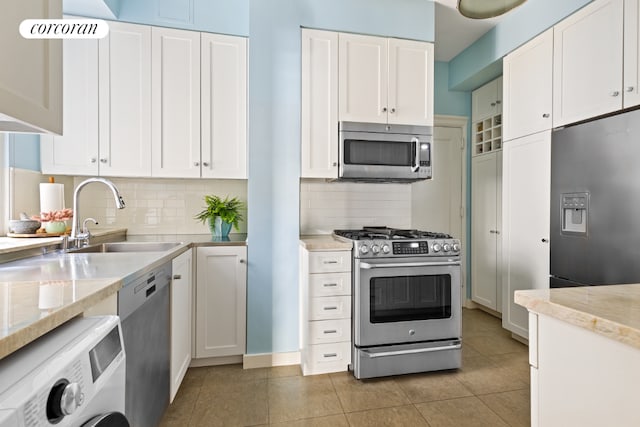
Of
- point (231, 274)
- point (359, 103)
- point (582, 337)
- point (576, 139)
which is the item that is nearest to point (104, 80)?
point (231, 274)

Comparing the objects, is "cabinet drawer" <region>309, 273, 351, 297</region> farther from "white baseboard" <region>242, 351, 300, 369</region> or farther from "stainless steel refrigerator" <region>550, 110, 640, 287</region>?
"stainless steel refrigerator" <region>550, 110, 640, 287</region>

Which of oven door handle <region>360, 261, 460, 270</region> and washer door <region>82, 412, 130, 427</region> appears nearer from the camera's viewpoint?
washer door <region>82, 412, 130, 427</region>

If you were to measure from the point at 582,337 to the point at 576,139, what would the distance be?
6.91 ft

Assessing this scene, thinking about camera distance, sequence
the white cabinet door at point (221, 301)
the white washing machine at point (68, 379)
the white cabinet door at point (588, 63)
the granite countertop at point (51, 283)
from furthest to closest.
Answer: the white cabinet door at point (221, 301), the white cabinet door at point (588, 63), the granite countertop at point (51, 283), the white washing machine at point (68, 379)

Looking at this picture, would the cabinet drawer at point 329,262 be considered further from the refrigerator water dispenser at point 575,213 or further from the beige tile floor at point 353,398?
the refrigerator water dispenser at point 575,213

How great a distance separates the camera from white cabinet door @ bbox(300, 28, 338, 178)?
8.35ft

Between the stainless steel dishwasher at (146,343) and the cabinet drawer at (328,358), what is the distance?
3.00ft

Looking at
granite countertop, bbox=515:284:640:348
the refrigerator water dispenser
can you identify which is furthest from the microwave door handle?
granite countertop, bbox=515:284:640:348

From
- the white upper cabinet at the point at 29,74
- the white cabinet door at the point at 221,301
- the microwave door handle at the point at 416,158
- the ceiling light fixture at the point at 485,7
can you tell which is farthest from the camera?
the microwave door handle at the point at 416,158

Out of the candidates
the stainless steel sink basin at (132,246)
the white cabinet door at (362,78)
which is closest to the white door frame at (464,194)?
the white cabinet door at (362,78)

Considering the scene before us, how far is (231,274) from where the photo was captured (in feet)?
7.89

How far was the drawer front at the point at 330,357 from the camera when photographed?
226cm

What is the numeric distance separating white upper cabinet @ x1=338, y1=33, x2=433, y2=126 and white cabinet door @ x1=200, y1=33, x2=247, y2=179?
80cm

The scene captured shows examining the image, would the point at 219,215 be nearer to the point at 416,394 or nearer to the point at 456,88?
the point at 416,394
